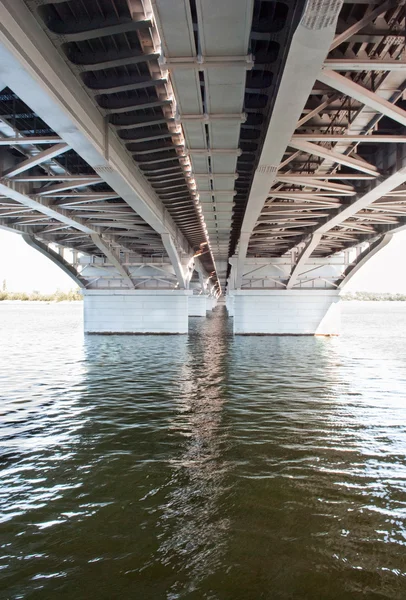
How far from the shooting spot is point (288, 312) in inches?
1403

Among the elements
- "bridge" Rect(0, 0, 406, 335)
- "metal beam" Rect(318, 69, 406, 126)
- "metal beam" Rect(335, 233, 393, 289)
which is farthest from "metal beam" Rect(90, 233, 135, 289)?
"metal beam" Rect(318, 69, 406, 126)

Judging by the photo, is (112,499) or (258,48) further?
(258,48)

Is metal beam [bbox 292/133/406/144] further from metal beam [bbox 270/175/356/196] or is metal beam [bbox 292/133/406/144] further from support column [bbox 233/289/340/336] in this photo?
support column [bbox 233/289/340/336]

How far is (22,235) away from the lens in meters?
23.5

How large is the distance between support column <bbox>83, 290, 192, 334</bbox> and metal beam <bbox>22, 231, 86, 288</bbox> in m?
1.49

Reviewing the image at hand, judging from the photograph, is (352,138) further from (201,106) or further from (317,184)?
(317,184)

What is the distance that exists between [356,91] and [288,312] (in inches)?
1131

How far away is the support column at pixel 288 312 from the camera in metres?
35.2

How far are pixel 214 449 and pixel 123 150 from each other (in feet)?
23.5

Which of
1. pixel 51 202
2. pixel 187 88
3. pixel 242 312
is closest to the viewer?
pixel 187 88

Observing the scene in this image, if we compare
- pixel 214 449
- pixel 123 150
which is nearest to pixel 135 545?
pixel 214 449

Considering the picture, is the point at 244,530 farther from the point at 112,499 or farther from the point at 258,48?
the point at 258,48

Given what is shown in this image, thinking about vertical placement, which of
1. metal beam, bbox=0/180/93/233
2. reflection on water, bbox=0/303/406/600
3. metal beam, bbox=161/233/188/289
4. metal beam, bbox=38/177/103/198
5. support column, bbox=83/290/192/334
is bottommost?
reflection on water, bbox=0/303/406/600

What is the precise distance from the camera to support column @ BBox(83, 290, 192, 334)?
36.2 meters
